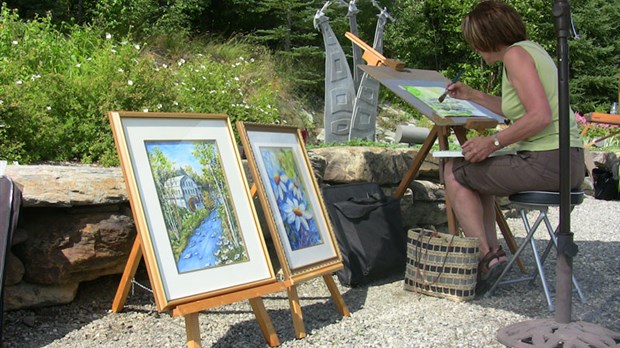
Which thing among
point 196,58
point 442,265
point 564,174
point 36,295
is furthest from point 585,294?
point 196,58

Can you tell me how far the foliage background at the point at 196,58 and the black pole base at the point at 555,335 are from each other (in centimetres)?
246

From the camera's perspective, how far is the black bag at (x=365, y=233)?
370 cm

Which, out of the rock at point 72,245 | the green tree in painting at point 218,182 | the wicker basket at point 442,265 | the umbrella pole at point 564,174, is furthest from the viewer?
the wicker basket at point 442,265

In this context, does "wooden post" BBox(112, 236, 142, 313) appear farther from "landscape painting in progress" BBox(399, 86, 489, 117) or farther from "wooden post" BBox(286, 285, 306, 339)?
"landscape painting in progress" BBox(399, 86, 489, 117)

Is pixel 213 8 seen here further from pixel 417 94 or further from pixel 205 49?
pixel 417 94

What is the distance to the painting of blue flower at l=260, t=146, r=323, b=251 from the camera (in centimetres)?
305

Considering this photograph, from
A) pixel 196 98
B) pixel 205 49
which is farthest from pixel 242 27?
pixel 196 98

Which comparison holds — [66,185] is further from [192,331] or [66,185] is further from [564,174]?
[564,174]

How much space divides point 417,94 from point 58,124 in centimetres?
214

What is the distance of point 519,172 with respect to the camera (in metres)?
3.20

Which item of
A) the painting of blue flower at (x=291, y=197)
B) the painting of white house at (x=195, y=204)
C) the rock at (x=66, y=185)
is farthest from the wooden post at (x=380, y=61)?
the rock at (x=66, y=185)

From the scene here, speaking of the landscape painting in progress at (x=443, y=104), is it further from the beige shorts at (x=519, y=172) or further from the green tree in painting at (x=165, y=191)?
the green tree in painting at (x=165, y=191)

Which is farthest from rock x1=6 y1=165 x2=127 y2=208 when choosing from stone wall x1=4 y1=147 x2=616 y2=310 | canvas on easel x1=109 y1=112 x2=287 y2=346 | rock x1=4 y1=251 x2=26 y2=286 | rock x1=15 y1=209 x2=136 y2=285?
canvas on easel x1=109 y1=112 x2=287 y2=346

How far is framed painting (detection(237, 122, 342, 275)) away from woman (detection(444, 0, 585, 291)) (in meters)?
0.73
